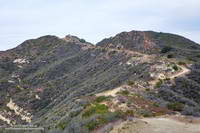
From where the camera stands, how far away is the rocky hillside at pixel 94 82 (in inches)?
1224

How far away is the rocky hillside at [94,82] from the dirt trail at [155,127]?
1.29 metres

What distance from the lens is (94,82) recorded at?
5831cm

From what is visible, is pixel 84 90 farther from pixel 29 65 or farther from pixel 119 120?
pixel 29 65

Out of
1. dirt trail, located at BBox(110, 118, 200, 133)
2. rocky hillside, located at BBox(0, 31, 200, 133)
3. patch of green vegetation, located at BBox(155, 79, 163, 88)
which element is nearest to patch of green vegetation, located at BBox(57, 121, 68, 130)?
rocky hillside, located at BBox(0, 31, 200, 133)

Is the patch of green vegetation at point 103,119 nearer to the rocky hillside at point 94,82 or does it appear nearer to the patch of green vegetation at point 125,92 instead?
the rocky hillside at point 94,82

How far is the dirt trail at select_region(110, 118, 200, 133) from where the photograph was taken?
23188 millimetres

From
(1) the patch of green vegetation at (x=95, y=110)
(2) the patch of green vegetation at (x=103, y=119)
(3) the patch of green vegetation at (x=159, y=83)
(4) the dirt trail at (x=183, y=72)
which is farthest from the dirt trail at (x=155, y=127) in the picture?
(4) the dirt trail at (x=183, y=72)

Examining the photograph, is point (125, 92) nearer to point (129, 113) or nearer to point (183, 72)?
point (129, 113)

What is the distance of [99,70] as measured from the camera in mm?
67375

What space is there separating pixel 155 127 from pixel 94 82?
34681 millimetres

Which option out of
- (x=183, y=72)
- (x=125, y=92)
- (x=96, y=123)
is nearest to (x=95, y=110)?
(x=96, y=123)

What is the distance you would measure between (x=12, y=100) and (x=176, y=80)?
3495 cm

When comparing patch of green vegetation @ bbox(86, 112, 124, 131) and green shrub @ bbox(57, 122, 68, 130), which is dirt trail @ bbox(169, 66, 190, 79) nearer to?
green shrub @ bbox(57, 122, 68, 130)

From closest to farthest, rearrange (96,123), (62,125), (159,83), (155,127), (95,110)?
(155,127), (96,123), (95,110), (62,125), (159,83)
